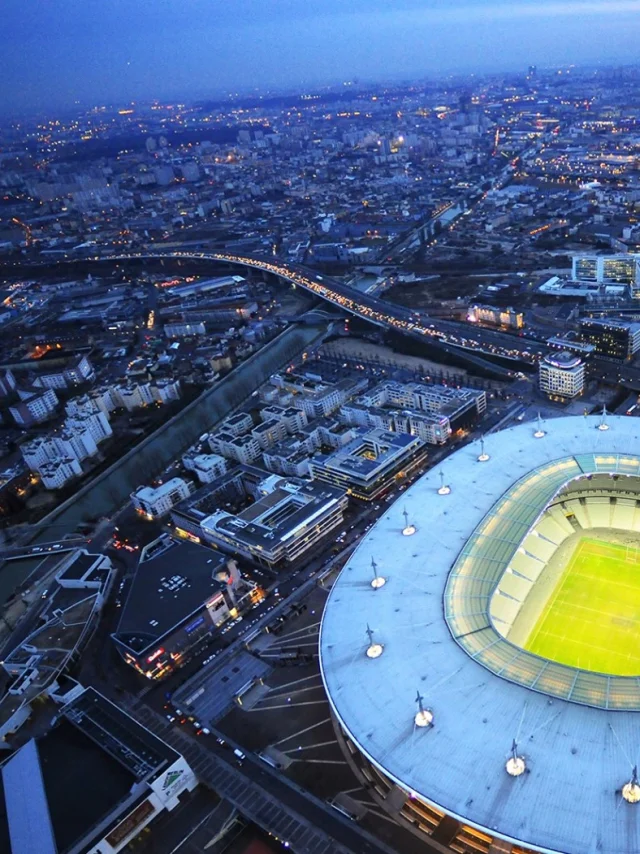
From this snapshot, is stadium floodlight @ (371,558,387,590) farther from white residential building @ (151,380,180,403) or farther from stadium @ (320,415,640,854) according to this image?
white residential building @ (151,380,180,403)

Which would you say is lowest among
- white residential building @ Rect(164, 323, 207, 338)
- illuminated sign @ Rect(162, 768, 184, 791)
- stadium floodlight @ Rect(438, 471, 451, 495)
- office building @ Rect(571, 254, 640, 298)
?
illuminated sign @ Rect(162, 768, 184, 791)

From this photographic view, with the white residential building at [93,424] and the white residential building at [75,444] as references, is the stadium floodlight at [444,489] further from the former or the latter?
the white residential building at [93,424]

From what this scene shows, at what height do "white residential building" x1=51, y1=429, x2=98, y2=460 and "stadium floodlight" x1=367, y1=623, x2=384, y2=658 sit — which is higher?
"stadium floodlight" x1=367, y1=623, x2=384, y2=658

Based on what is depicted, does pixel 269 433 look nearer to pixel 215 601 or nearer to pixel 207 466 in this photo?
pixel 207 466

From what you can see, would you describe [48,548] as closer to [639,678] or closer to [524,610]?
[524,610]

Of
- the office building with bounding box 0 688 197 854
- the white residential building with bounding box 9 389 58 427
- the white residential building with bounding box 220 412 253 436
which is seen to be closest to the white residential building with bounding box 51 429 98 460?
the white residential building with bounding box 9 389 58 427

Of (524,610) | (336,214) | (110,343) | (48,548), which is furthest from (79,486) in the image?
(336,214)
